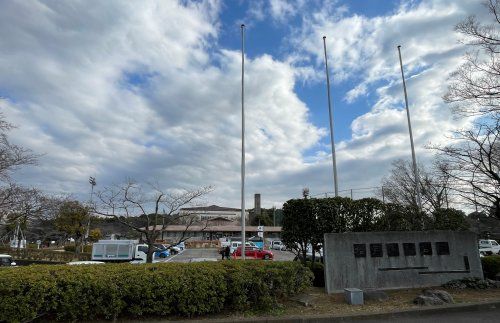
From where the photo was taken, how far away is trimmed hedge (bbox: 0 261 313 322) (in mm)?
6961

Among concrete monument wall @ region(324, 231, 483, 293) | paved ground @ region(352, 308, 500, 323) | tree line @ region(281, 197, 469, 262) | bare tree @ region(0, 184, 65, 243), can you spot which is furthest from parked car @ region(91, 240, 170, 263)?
paved ground @ region(352, 308, 500, 323)

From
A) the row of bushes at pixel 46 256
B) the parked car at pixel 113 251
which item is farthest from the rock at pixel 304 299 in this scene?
the row of bushes at pixel 46 256

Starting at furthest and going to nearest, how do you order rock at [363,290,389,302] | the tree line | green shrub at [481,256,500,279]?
1. green shrub at [481,256,500,279]
2. the tree line
3. rock at [363,290,389,302]

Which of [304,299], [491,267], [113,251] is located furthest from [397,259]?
[113,251]

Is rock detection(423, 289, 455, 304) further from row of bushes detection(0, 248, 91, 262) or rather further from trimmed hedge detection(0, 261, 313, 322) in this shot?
row of bushes detection(0, 248, 91, 262)

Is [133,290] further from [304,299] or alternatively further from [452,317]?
[452,317]

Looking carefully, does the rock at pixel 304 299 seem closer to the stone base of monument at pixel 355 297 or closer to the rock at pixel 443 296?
the stone base of monument at pixel 355 297

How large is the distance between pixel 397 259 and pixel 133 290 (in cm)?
812

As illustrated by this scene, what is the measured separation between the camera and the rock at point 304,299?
29.5 feet

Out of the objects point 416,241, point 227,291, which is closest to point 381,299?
point 416,241

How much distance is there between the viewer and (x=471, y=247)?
12.0 metres

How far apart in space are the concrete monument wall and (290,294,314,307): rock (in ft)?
4.26

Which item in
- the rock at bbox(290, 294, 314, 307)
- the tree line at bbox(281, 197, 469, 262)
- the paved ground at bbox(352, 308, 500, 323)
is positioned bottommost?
the paved ground at bbox(352, 308, 500, 323)

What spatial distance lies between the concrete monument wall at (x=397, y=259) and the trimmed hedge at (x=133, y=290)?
2996 millimetres
